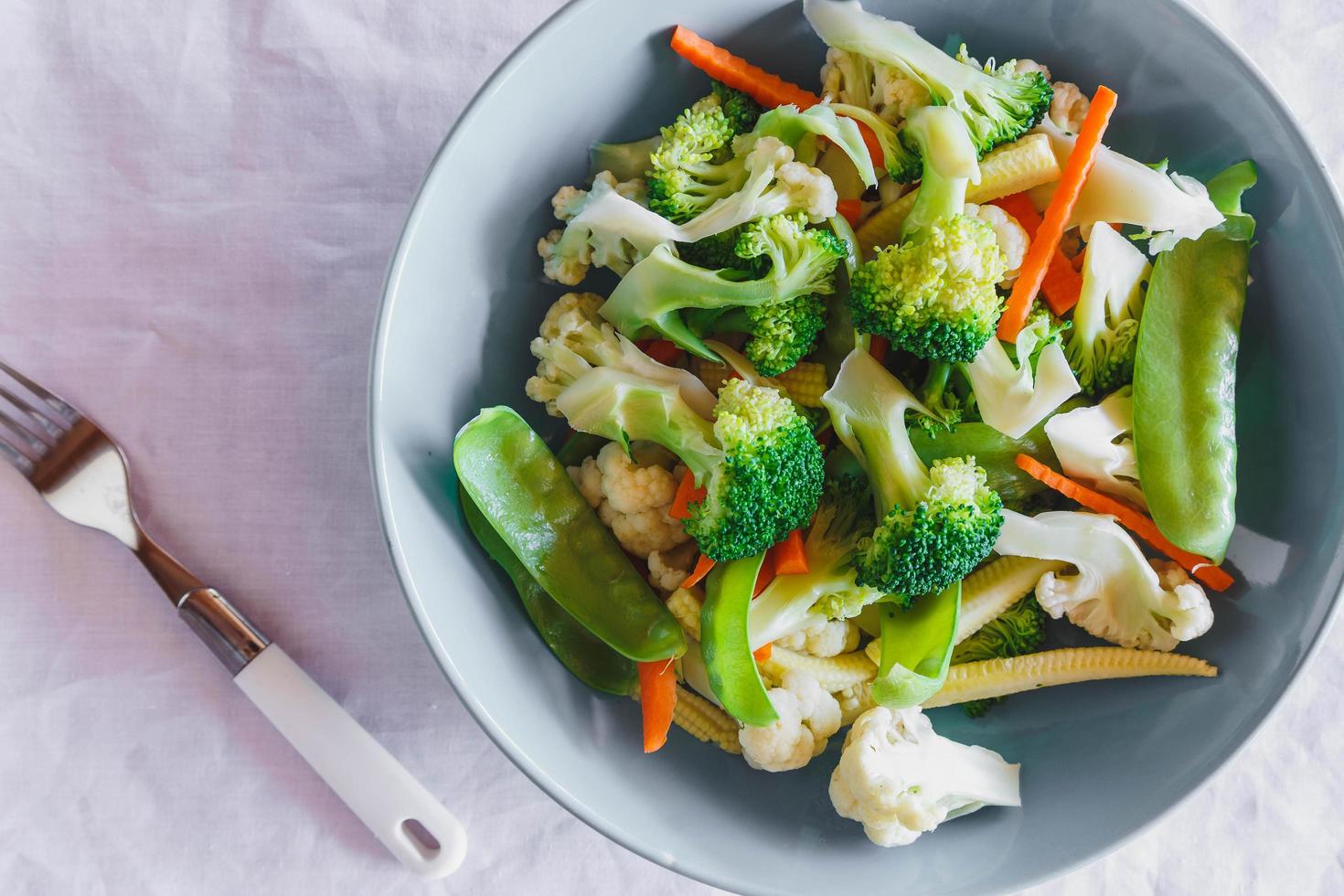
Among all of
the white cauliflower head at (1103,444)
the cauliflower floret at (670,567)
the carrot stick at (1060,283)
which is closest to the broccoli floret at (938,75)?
the carrot stick at (1060,283)

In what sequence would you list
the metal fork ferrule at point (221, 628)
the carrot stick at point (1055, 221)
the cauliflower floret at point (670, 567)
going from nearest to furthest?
1. the carrot stick at point (1055, 221)
2. the cauliflower floret at point (670, 567)
3. the metal fork ferrule at point (221, 628)

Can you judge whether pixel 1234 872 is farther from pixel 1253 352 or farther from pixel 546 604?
pixel 546 604

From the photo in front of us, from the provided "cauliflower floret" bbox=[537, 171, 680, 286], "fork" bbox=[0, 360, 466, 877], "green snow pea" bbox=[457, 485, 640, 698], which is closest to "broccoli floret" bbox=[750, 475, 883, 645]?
"green snow pea" bbox=[457, 485, 640, 698]

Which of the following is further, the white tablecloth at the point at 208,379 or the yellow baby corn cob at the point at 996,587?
the white tablecloth at the point at 208,379

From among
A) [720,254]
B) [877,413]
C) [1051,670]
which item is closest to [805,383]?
[877,413]

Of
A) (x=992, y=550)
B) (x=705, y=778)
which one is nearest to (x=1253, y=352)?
(x=992, y=550)

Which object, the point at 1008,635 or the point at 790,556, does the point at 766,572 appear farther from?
the point at 1008,635

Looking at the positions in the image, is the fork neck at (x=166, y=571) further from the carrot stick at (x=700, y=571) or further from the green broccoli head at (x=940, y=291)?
the green broccoli head at (x=940, y=291)
